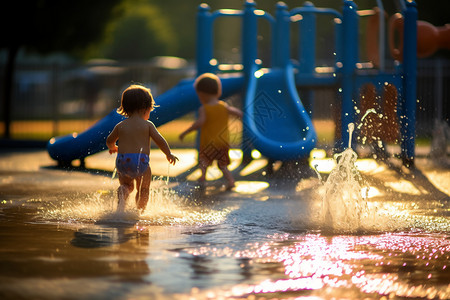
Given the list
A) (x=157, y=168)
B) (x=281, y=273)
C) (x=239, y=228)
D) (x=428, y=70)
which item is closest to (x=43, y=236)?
(x=239, y=228)

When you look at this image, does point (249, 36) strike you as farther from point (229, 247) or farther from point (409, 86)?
point (229, 247)

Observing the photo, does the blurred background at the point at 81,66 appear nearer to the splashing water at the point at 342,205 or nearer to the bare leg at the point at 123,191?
the splashing water at the point at 342,205

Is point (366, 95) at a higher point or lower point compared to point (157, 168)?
higher

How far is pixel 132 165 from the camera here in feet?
27.0

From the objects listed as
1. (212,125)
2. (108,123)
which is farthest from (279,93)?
(212,125)

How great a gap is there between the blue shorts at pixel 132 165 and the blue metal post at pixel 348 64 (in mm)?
6319

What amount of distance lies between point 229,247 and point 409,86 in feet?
27.4

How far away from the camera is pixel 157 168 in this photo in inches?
563

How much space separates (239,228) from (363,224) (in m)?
1.11

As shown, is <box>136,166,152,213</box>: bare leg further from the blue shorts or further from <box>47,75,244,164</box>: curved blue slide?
<box>47,75,244,164</box>: curved blue slide

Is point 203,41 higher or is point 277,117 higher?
point 203,41

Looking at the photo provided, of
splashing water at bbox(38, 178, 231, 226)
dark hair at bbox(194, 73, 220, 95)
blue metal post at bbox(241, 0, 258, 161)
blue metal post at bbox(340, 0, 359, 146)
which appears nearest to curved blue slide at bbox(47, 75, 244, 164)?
blue metal post at bbox(241, 0, 258, 161)

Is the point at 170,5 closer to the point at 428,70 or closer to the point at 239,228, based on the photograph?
the point at 428,70

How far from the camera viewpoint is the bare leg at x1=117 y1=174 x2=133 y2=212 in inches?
318
